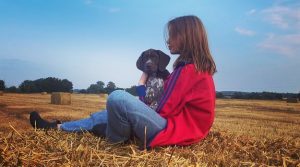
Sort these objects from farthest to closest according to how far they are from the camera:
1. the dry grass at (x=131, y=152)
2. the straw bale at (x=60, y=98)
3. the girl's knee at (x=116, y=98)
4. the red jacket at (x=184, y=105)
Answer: the straw bale at (x=60, y=98) → the red jacket at (x=184, y=105) → the girl's knee at (x=116, y=98) → the dry grass at (x=131, y=152)

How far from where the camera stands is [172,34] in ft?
12.8

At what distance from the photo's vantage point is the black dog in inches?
170

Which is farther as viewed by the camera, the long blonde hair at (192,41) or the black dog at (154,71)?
the black dog at (154,71)

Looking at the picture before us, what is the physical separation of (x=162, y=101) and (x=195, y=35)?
0.68m

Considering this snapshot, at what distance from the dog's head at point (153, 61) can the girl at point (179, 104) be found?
0.44m

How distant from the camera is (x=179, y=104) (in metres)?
3.71

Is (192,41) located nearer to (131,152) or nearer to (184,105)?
(184,105)

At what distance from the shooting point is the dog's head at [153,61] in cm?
434

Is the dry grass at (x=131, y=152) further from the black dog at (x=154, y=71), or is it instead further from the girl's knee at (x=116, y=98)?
the black dog at (x=154, y=71)

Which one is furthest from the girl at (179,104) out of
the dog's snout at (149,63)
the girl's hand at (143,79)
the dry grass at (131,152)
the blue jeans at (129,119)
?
the girl's hand at (143,79)

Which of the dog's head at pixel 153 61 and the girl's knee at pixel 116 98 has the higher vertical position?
the dog's head at pixel 153 61

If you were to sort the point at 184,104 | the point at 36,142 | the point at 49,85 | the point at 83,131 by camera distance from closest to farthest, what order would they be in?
the point at 36,142, the point at 184,104, the point at 83,131, the point at 49,85

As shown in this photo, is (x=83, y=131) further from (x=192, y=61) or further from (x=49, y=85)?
(x=49, y=85)

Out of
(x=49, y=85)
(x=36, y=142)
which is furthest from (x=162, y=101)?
(x=49, y=85)
